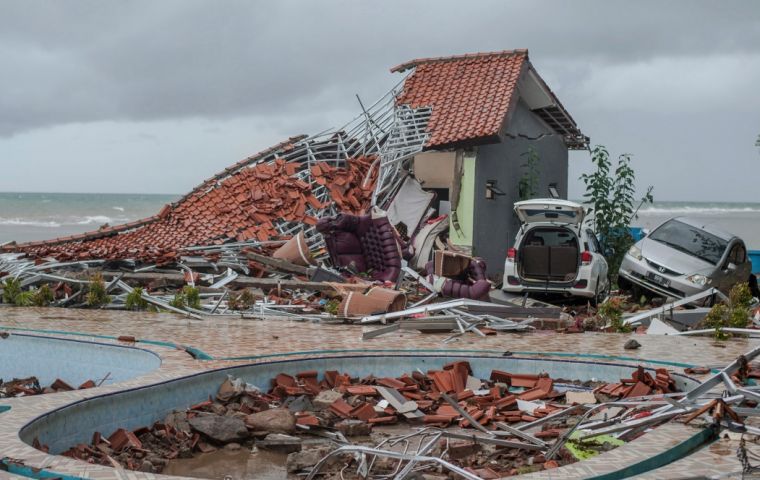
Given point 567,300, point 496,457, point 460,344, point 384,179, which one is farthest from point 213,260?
point 496,457

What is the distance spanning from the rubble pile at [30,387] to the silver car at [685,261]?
12.9 m

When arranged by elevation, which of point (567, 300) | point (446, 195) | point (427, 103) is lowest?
point (567, 300)

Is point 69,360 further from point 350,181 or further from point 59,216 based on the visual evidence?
point 59,216

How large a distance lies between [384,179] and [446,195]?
1.88 metres

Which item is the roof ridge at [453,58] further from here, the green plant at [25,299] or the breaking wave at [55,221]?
the breaking wave at [55,221]

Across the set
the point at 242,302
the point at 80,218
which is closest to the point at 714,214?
the point at 80,218

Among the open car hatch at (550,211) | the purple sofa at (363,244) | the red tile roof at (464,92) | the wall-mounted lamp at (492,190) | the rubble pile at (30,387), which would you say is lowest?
the rubble pile at (30,387)

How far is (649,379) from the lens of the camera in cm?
950

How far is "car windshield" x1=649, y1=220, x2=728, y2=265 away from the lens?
20094mm

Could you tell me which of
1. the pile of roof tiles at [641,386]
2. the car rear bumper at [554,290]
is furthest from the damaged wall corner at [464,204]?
the pile of roof tiles at [641,386]

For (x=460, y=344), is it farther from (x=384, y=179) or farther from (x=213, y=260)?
(x=384, y=179)

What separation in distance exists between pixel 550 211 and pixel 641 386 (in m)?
9.32

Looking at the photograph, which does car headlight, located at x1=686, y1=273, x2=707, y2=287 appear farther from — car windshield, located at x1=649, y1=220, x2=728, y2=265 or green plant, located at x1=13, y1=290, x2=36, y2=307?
green plant, located at x1=13, y1=290, x2=36, y2=307

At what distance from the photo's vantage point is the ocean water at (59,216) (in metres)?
60.0
